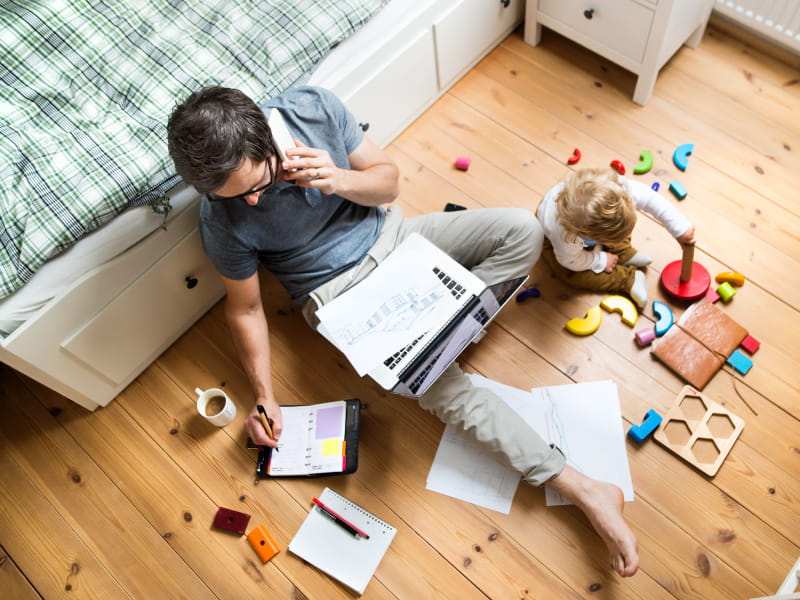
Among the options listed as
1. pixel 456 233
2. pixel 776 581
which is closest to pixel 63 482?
pixel 456 233

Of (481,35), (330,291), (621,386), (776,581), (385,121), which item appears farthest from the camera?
(481,35)

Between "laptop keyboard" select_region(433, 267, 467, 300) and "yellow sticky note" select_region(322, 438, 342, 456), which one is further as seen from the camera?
"yellow sticky note" select_region(322, 438, 342, 456)

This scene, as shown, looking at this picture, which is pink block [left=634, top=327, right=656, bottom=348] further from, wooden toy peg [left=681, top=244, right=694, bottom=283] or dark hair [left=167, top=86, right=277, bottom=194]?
dark hair [left=167, top=86, right=277, bottom=194]

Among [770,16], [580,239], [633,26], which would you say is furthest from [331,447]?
[770,16]

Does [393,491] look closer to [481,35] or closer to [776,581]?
[776,581]

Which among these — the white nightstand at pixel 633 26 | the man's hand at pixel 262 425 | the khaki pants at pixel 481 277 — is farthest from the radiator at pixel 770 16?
the man's hand at pixel 262 425

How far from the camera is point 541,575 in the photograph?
4.49 ft

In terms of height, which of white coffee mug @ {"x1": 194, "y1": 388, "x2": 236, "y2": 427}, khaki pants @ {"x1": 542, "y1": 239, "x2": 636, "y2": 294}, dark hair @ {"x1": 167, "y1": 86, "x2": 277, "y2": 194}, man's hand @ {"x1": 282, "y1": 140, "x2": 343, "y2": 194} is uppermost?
dark hair @ {"x1": 167, "y1": 86, "x2": 277, "y2": 194}

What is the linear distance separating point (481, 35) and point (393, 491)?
1.39 meters

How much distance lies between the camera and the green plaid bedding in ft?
4.14

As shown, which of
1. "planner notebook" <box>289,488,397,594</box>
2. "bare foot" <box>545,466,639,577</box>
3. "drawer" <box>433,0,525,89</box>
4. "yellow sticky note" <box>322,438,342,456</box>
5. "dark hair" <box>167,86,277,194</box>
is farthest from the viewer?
"drawer" <box>433,0,525,89</box>

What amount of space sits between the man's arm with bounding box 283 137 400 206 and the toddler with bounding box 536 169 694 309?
0.40 m

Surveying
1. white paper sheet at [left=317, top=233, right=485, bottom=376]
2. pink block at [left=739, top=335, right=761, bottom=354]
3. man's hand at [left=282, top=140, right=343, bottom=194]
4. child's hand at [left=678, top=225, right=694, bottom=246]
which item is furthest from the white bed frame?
pink block at [left=739, top=335, right=761, bottom=354]

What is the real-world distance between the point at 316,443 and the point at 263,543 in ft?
0.83
